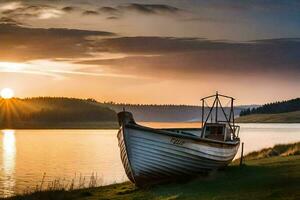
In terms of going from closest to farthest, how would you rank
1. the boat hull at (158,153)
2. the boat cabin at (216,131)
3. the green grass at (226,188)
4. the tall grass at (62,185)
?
1. the green grass at (226,188)
2. the boat hull at (158,153)
3. the tall grass at (62,185)
4. the boat cabin at (216,131)

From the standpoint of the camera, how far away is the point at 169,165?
97.7 ft

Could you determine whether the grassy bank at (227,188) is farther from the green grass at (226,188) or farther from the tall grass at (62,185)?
the tall grass at (62,185)

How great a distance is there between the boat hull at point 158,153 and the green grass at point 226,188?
0.85 m

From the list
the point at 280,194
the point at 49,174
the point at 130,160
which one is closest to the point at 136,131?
the point at 130,160

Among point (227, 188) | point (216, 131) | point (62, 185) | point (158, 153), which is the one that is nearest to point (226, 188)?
point (227, 188)

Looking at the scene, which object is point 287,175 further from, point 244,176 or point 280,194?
point 280,194

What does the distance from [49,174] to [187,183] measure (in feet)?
87.1

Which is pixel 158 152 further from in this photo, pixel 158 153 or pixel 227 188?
pixel 227 188

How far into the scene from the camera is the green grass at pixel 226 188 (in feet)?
74.3

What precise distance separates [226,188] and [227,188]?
6 cm

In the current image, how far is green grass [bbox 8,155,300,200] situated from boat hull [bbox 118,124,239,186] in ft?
2.80

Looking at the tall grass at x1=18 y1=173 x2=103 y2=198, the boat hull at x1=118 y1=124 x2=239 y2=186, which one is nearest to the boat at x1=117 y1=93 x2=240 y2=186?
the boat hull at x1=118 y1=124 x2=239 y2=186

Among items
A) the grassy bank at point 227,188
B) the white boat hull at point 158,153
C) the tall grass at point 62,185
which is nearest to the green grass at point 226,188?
the grassy bank at point 227,188

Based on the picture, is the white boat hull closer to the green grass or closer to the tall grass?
the green grass
